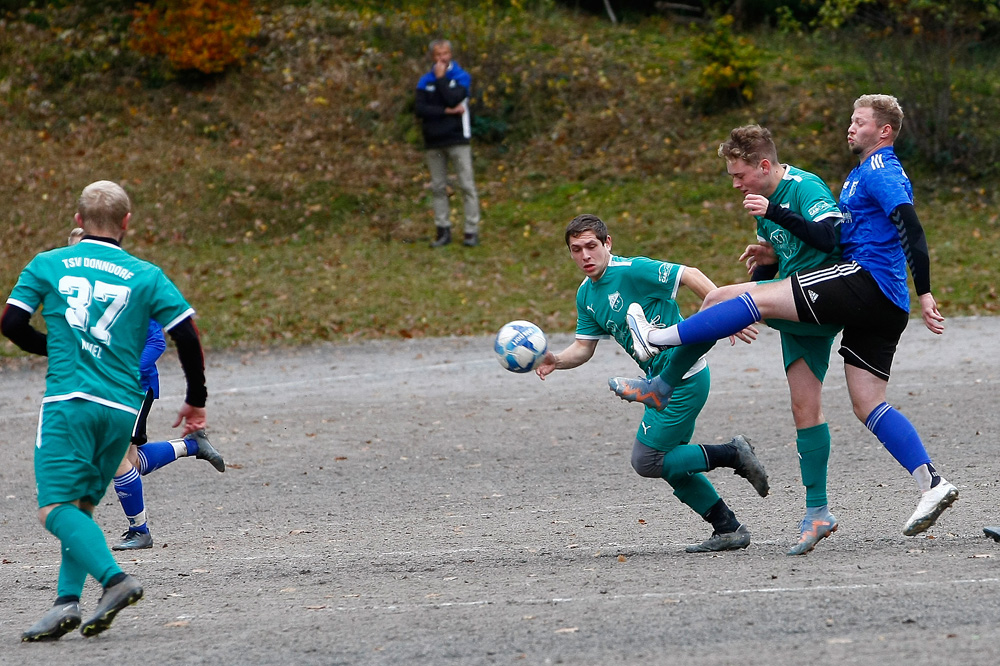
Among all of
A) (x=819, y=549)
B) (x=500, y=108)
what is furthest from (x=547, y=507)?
(x=500, y=108)

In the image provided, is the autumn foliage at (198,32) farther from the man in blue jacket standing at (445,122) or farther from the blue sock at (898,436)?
the blue sock at (898,436)

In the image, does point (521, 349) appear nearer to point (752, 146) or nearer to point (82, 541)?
point (752, 146)

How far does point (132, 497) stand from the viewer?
7.12 meters

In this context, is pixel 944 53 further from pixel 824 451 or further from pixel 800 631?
pixel 800 631

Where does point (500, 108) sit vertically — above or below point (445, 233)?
above

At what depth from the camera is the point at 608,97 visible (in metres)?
23.5

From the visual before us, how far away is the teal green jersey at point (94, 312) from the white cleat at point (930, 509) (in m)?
3.51

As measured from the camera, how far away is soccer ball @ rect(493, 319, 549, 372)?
20.3 ft

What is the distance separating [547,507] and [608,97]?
1706 cm

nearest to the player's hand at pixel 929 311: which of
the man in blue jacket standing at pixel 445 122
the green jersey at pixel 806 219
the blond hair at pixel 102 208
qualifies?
the green jersey at pixel 806 219

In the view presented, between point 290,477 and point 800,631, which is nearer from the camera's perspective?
point 800,631

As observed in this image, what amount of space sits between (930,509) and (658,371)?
4.96ft

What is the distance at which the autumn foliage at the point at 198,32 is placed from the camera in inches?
950

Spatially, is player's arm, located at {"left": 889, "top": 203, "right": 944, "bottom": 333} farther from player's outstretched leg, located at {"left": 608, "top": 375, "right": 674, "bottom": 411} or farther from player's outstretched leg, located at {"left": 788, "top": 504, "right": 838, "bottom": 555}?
player's outstretched leg, located at {"left": 608, "top": 375, "right": 674, "bottom": 411}
